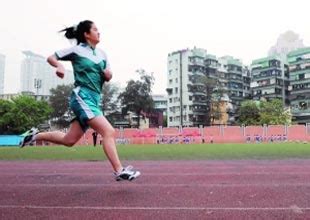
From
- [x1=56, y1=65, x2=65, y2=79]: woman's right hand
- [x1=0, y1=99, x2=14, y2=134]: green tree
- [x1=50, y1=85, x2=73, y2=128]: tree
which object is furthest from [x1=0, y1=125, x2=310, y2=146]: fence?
[x1=56, y1=65, x2=65, y2=79]: woman's right hand

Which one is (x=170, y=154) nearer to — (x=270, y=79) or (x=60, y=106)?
(x=60, y=106)

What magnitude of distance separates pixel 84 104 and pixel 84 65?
0.44 m

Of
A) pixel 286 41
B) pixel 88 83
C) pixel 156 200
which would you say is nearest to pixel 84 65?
pixel 88 83

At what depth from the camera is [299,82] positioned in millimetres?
84375

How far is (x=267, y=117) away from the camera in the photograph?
62750 mm

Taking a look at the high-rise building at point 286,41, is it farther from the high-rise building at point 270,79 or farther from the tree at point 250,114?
the tree at point 250,114

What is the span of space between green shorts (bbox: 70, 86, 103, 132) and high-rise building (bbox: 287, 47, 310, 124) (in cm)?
7973

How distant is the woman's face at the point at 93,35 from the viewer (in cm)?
486

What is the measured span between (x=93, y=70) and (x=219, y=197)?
2.06m

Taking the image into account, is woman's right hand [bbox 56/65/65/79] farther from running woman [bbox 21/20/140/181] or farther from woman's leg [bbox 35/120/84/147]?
woman's leg [bbox 35/120/84/147]

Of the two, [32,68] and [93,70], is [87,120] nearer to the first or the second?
[93,70]

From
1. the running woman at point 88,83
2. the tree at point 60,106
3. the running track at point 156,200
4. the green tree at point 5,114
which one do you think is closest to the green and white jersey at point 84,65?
the running woman at point 88,83

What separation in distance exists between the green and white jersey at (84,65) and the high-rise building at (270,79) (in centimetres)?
8462

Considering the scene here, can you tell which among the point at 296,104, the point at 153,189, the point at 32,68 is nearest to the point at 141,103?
the point at 296,104
